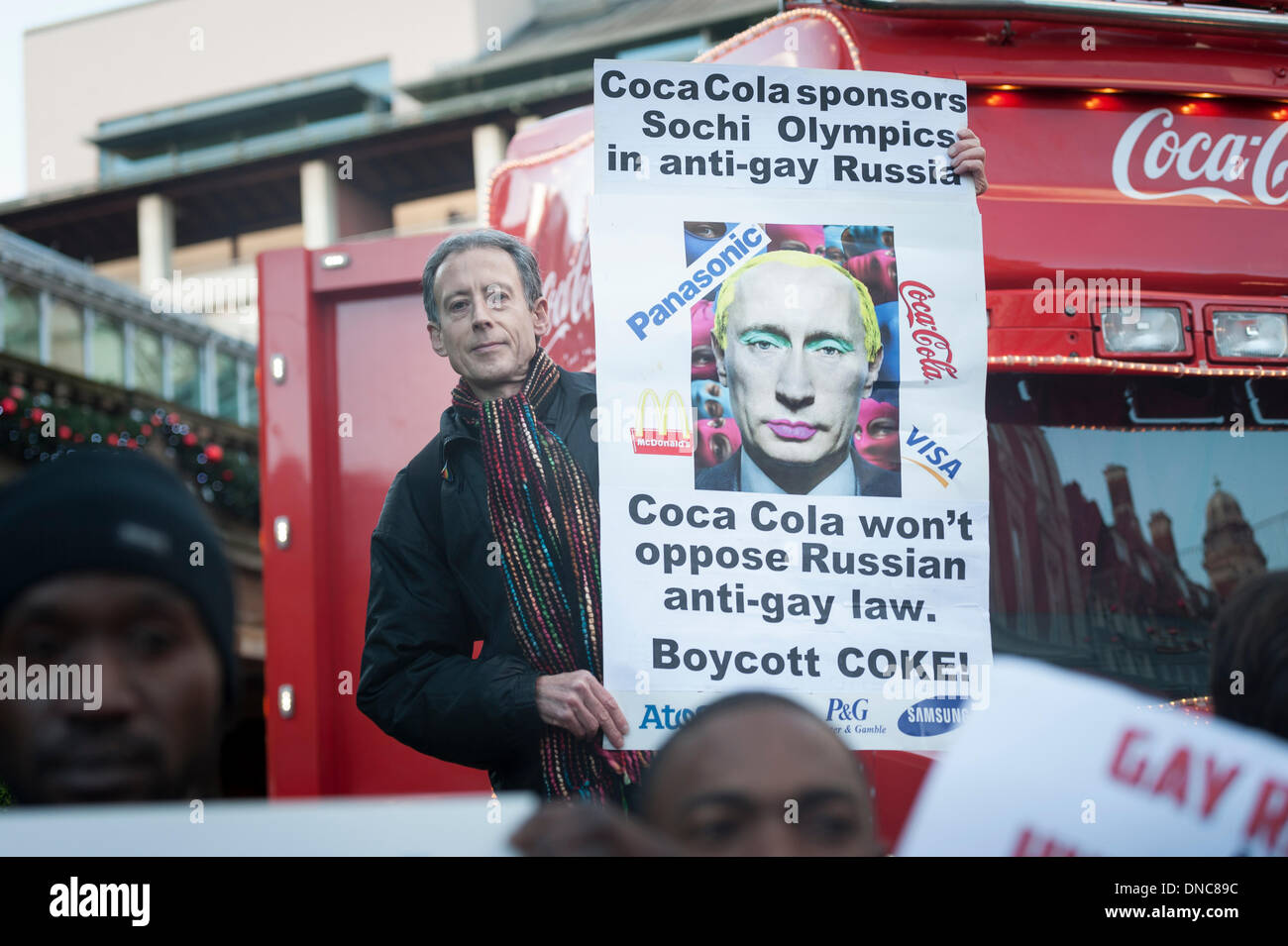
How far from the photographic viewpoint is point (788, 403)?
9.26 feet

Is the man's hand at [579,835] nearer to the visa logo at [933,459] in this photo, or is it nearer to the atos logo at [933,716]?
the atos logo at [933,716]

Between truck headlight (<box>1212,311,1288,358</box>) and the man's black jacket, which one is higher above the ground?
truck headlight (<box>1212,311,1288,358</box>)

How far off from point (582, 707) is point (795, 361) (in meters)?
0.94

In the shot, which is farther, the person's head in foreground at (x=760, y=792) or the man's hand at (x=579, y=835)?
the person's head in foreground at (x=760, y=792)

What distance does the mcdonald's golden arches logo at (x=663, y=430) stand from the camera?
9.09 ft

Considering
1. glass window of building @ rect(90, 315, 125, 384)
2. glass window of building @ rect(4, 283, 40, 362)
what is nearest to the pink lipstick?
glass window of building @ rect(4, 283, 40, 362)

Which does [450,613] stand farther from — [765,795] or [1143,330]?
[1143,330]

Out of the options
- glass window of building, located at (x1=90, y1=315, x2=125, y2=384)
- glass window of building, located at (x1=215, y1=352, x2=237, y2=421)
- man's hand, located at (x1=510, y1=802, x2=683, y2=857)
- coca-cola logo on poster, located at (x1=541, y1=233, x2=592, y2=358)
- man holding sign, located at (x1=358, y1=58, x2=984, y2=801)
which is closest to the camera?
man's hand, located at (x1=510, y1=802, x2=683, y2=857)

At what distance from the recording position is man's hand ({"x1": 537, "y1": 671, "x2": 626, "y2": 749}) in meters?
2.74

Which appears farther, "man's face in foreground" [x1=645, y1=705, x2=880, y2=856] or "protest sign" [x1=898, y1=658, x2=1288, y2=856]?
"man's face in foreground" [x1=645, y1=705, x2=880, y2=856]

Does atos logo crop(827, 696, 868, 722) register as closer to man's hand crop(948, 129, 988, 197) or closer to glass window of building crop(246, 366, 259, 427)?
man's hand crop(948, 129, 988, 197)

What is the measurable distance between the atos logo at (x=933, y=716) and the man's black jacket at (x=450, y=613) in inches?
34.3

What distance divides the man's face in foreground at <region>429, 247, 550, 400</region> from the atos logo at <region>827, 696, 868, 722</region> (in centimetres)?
110

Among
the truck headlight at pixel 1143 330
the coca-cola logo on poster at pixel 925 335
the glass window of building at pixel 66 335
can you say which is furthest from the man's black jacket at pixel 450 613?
the glass window of building at pixel 66 335
